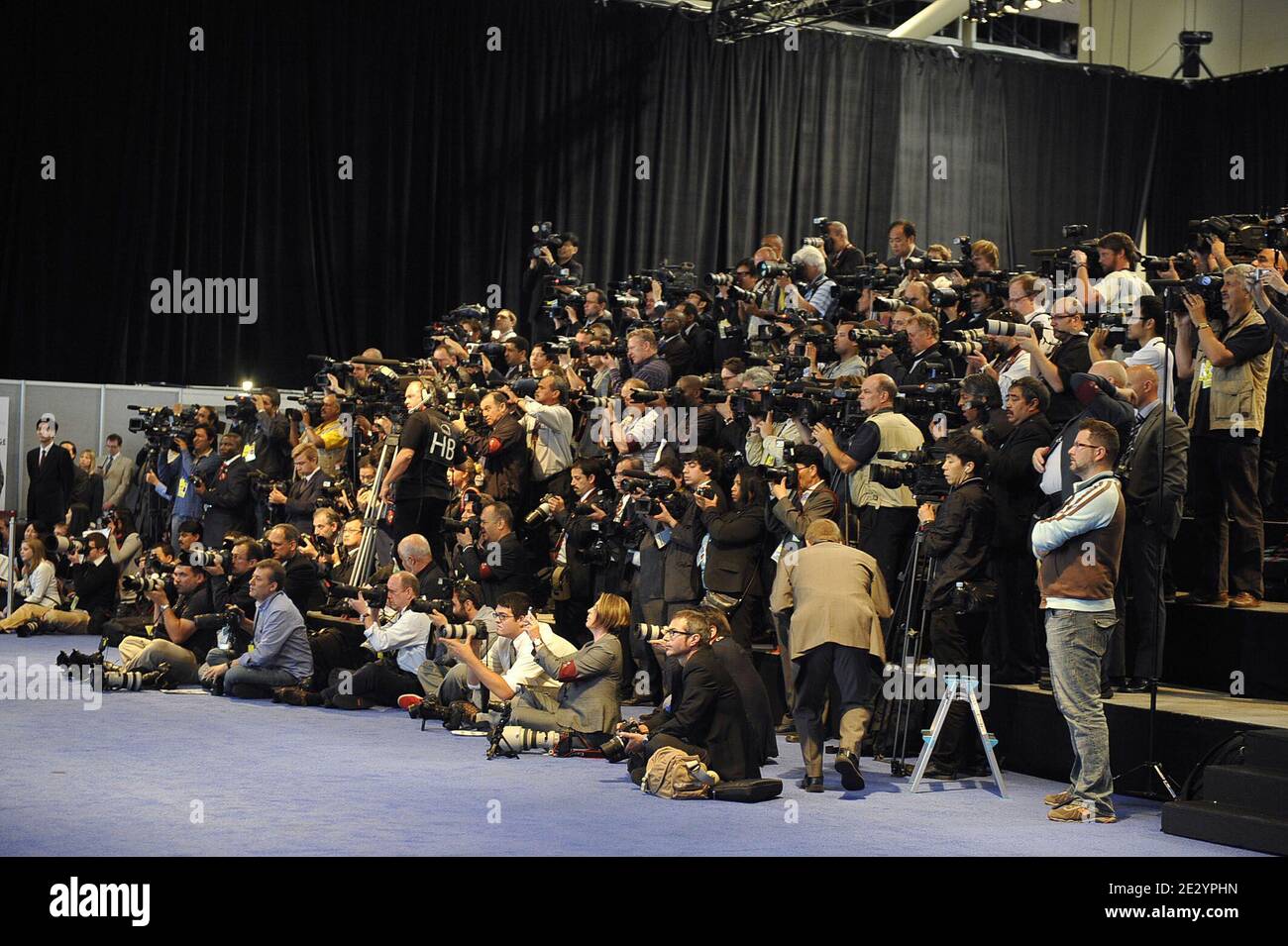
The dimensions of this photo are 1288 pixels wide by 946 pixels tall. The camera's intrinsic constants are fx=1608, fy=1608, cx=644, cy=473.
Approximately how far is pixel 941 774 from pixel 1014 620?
3.12 feet

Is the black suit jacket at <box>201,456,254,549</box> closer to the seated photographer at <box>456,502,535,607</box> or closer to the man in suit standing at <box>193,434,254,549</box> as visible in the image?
the man in suit standing at <box>193,434,254,549</box>

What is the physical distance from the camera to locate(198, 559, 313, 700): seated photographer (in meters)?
10.6

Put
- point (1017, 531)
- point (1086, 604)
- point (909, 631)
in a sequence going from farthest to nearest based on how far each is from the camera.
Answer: point (1017, 531) → point (909, 631) → point (1086, 604)

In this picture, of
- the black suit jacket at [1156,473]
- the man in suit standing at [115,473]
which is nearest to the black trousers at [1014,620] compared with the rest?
the black suit jacket at [1156,473]

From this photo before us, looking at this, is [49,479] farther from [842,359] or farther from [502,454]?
[842,359]

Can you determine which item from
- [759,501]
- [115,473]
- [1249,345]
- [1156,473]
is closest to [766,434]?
[759,501]

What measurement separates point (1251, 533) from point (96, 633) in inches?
409

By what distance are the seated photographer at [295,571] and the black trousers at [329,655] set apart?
2.35 feet

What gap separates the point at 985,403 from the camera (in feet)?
27.1

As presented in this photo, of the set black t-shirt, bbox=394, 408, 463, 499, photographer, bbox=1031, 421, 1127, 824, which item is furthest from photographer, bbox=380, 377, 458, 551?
photographer, bbox=1031, 421, 1127, 824

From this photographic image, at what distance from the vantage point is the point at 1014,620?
8383 millimetres

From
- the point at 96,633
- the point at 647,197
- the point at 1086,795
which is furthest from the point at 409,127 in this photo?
the point at 1086,795

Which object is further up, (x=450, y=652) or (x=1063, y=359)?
(x=1063, y=359)
